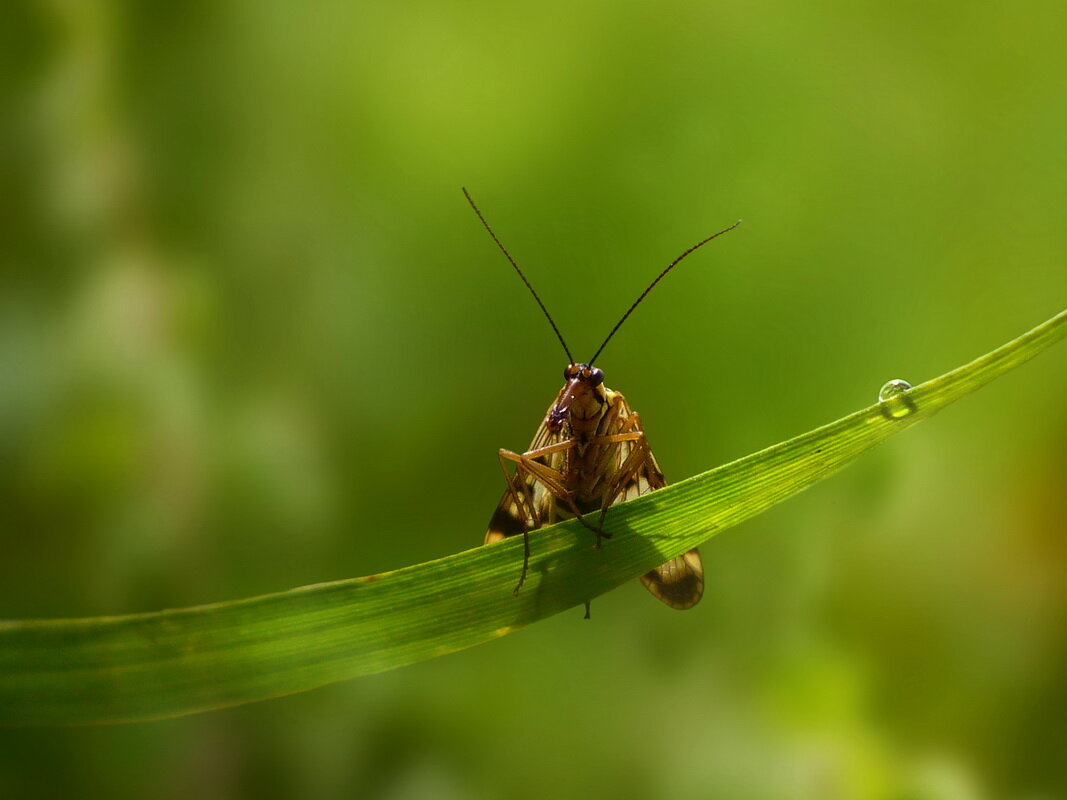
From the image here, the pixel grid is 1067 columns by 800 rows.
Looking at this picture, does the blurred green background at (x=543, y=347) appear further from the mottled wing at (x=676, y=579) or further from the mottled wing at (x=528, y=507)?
the mottled wing at (x=676, y=579)

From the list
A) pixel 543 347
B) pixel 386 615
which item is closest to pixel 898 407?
pixel 386 615

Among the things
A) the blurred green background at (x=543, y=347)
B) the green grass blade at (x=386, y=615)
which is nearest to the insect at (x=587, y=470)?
the blurred green background at (x=543, y=347)

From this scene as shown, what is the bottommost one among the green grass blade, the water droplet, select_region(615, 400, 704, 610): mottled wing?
the green grass blade

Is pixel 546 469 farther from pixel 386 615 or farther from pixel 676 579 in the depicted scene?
pixel 386 615

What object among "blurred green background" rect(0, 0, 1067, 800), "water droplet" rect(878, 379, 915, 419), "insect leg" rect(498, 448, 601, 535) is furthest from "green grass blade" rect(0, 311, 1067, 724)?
"blurred green background" rect(0, 0, 1067, 800)

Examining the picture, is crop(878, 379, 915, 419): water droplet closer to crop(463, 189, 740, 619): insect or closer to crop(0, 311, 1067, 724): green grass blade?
crop(0, 311, 1067, 724): green grass blade
